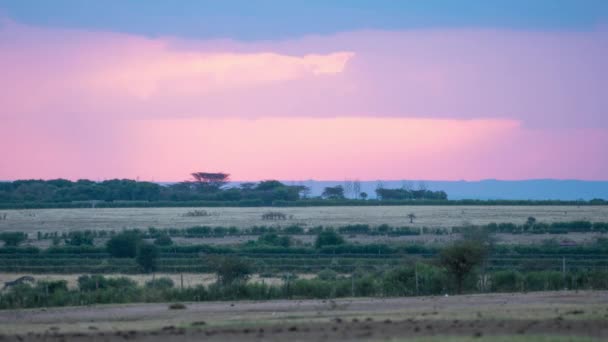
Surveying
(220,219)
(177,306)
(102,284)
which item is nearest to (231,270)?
(102,284)

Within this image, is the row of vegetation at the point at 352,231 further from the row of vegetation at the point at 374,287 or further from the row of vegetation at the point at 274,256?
the row of vegetation at the point at 374,287

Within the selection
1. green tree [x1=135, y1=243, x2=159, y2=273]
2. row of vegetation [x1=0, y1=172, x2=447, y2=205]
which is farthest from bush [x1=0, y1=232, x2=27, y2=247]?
row of vegetation [x1=0, y1=172, x2=447, y2=205]

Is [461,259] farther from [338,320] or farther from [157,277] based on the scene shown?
[157,277]

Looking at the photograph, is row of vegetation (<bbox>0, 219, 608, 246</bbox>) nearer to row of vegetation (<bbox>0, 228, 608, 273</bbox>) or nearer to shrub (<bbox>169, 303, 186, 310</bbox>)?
row of vegetation (<bbox>0, 228, 608, 273</bbox>)

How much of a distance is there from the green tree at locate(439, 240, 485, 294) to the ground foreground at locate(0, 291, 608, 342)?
2.44 meters

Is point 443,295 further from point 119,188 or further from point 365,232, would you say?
point 119,188

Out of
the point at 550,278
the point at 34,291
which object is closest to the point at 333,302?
the point at 550,278

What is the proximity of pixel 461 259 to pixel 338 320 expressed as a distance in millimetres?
10781

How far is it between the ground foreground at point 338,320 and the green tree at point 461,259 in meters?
2.44

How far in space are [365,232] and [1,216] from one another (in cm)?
5653

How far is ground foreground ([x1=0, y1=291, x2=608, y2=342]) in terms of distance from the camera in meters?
22.2

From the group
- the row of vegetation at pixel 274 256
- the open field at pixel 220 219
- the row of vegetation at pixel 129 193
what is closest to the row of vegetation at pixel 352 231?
the open field at pixel 220 219

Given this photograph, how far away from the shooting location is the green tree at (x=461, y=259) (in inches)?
1357

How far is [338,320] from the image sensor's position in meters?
24.9
